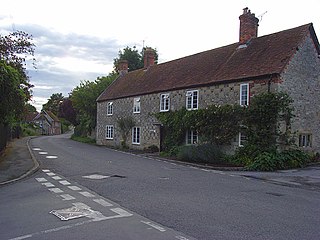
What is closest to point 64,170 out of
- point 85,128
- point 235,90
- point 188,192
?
point 188,192

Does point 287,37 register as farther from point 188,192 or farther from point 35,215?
point 35,215

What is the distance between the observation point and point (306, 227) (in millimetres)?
6359

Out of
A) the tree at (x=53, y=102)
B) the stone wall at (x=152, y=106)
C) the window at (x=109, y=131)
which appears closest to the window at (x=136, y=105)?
the stone wall at (x=152, y=106)

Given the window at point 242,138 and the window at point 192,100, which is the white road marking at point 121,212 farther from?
the window at point 192,100

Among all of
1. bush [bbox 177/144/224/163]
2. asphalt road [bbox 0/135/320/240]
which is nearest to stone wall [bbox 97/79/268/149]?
bush [bbox 177/144/224/163]

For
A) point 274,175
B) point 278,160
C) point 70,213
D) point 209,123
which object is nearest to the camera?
point 70,213

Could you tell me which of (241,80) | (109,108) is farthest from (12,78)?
(109,108)

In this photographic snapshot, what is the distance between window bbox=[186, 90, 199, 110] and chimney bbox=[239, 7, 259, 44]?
5342 mm

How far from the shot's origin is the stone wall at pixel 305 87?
60.3 ft

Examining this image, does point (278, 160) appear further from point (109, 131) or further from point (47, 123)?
point (47, 123)

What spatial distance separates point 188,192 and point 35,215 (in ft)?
15.0

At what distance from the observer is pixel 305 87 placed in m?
19.4

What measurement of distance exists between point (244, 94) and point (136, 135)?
42.1 ft

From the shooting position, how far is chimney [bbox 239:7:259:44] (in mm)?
23000
